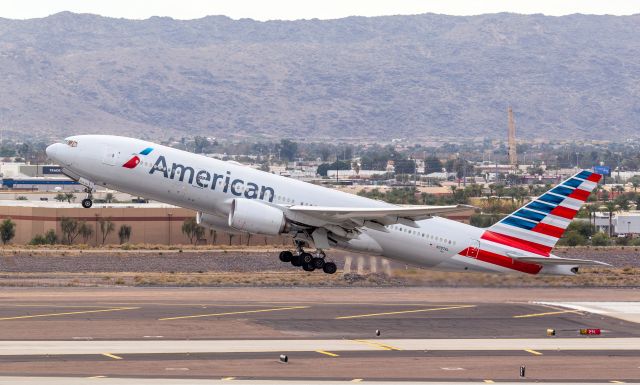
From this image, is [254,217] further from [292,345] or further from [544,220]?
[544,220]

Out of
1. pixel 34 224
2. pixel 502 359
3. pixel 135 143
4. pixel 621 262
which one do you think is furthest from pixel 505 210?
pixel 502 359

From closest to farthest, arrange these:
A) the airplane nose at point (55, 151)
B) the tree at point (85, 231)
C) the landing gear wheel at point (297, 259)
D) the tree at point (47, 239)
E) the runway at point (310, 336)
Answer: the runway at point (310, 336) < the airplane nose at point (55, 151) < the landing gear wheel at point (297, 259) < the tree at point (47, 239) < the tree at point (85, 231)

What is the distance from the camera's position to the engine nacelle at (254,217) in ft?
206

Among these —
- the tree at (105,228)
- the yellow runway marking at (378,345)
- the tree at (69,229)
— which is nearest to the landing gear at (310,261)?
the yellow runway marking at (378,345)

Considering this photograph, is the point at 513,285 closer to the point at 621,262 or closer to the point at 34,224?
the point at 621,262

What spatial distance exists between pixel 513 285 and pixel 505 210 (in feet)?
202

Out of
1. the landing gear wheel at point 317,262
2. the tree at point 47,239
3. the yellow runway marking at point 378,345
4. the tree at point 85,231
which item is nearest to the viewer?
the yellow runway marking at point 378,345

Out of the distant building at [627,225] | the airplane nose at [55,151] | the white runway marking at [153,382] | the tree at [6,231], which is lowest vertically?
the white runway marking at [153,382]

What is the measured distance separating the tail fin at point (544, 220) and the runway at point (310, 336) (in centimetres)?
327

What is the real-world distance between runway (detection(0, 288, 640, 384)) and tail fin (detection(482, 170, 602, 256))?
3.27 metres

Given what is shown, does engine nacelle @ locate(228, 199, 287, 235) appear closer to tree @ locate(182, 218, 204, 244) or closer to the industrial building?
the industrial building

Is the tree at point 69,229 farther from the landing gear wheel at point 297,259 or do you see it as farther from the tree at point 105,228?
the landing gear wheel at point 297,259

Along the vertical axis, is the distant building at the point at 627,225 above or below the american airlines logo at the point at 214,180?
below

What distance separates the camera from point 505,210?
12988cm
